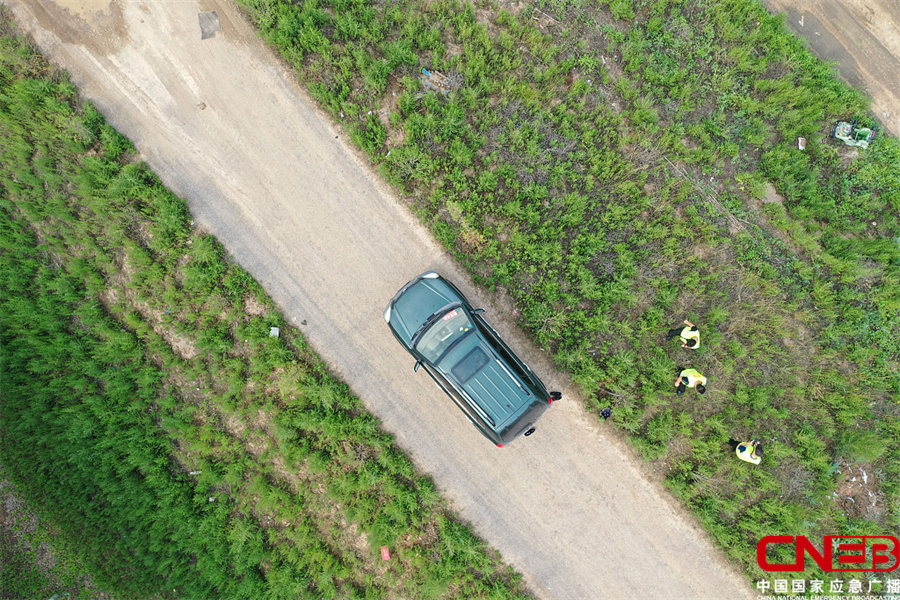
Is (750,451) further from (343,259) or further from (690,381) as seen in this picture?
(343,259)

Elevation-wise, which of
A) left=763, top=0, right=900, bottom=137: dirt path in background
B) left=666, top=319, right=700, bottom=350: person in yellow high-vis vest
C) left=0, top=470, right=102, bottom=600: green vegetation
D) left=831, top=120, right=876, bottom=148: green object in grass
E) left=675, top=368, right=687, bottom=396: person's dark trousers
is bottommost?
left=0, top=470, right=102, bottom=600: green vegetation

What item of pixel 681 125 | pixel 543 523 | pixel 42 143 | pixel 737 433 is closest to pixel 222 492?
pixel 543 523

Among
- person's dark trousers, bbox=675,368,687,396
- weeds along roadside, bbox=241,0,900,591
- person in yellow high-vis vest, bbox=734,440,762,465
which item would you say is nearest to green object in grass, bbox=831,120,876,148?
weeds along roadside, bbox=241,0,900,591

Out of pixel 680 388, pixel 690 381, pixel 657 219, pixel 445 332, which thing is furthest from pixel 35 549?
pixel 657 219

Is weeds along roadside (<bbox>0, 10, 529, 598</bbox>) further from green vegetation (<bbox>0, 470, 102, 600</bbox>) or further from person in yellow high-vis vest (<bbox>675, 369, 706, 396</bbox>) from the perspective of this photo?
person in yellow high-vis vest (<bbox>675, 369, 706, 396</bbox>)

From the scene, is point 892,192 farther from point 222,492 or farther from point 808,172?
point 222,492
